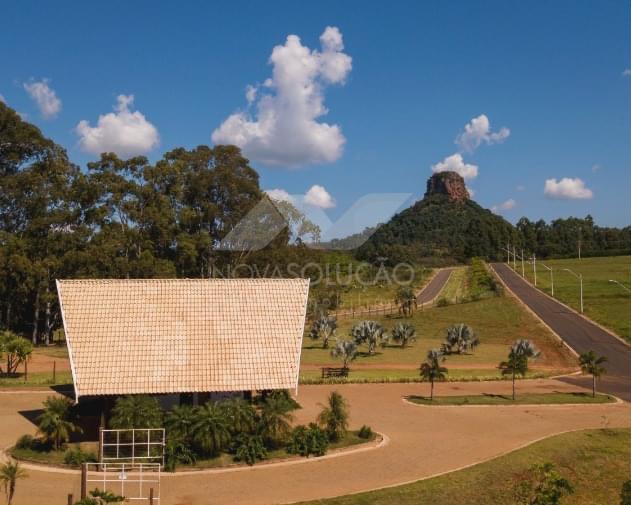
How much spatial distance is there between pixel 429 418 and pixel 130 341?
13395 millimetres

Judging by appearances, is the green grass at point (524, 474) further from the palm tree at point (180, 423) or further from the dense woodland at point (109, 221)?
the dense woodland at point (109, 221)

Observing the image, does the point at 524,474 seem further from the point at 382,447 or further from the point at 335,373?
the point at 335,373

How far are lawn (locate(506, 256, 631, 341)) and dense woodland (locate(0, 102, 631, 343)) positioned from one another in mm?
31361

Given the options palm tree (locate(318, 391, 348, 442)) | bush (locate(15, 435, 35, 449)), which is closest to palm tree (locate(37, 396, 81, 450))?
bush (locate(15, 435, 35, 449))

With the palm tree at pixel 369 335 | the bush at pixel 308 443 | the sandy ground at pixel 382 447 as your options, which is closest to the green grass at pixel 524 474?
the sandy ground at pixel 382 447

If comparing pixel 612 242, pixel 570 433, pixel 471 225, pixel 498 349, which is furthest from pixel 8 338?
pixel 612 242

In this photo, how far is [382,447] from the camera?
21359 millimetres

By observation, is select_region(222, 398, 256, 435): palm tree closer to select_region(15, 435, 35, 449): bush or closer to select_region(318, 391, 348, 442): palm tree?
select_region(318, 391, 348, 442): palm tree

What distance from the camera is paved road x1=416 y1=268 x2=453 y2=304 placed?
81.9 metres

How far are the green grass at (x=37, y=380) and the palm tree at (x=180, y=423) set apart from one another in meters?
12.4

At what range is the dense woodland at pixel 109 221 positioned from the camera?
45.2 meters

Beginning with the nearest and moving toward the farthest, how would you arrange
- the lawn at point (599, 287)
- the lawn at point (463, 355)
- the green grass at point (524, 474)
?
the green grass at point (524, 474) → the lawn at point (463, 355) → the lawn at point (599, 287)

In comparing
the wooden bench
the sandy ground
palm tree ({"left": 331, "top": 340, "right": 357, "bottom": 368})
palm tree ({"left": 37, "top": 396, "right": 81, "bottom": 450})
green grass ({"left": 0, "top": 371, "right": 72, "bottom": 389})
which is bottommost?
the sandy ground

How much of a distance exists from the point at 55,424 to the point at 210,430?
533 cm
